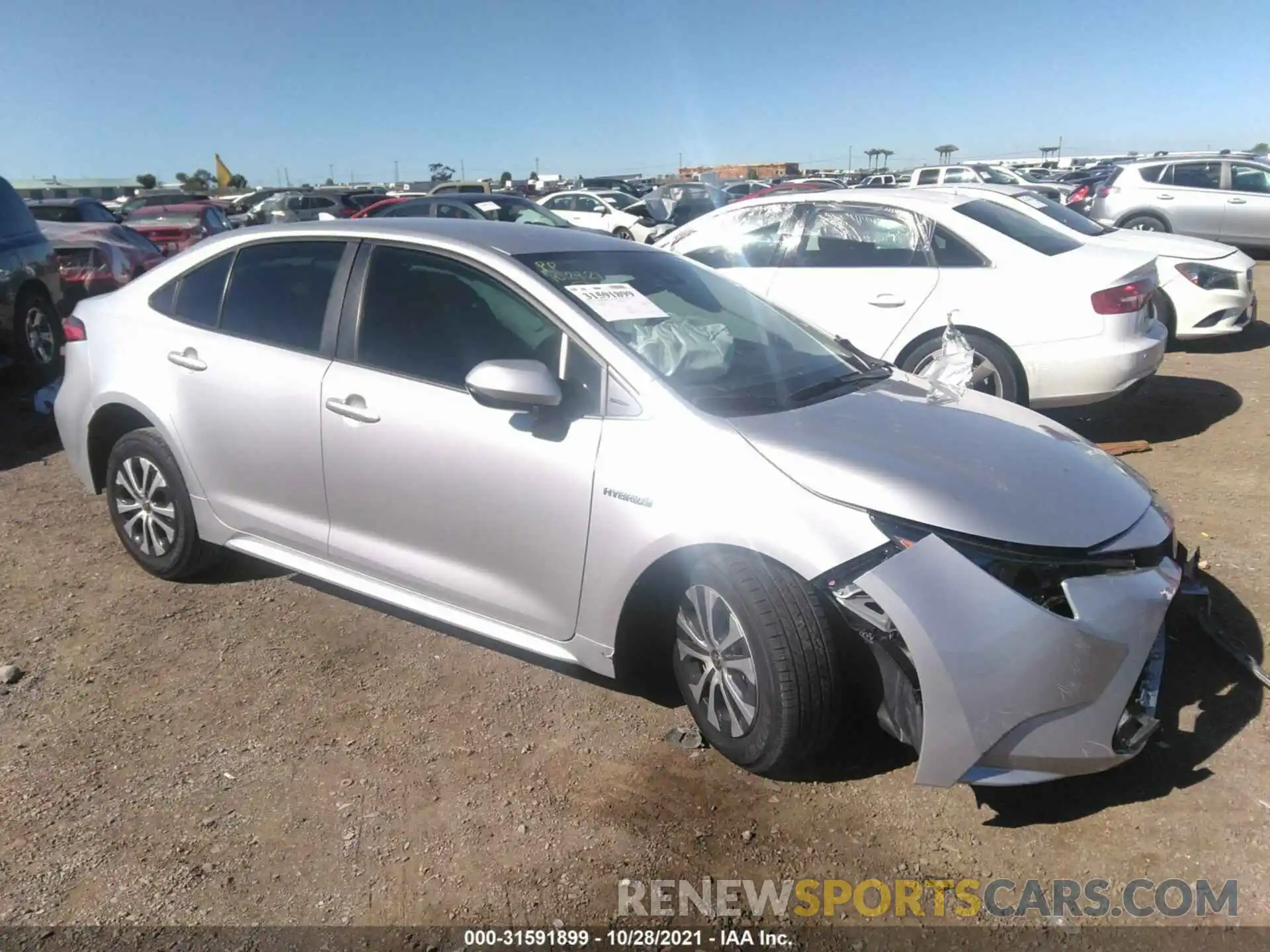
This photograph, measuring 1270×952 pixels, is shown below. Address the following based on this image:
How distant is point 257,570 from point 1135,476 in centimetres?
368

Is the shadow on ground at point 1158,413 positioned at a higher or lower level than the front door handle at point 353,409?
lower

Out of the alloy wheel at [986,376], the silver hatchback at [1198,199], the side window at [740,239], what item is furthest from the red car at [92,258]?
the silver hatchback at [1198,199]

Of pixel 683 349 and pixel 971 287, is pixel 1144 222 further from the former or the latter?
pixel 683 349

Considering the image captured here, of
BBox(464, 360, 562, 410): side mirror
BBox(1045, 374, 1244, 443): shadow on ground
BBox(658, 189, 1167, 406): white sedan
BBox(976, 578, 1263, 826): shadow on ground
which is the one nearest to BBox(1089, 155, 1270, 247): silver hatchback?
BBox(1045, 374, 1244, 443): shadow on ground

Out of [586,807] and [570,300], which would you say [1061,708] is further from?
[570,300]

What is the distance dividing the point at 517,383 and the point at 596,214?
20709 mm

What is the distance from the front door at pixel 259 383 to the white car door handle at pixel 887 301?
3.59 meters

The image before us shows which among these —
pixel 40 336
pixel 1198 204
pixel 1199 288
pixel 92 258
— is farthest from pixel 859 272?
pixel 1198 204

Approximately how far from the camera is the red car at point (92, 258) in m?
9.00

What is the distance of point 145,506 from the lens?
4109 mm

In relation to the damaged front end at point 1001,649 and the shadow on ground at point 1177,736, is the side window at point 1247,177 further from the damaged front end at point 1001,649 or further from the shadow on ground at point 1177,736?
the damaged front end at point 1001,649

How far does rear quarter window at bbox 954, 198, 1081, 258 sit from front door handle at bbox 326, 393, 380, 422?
4.43 m

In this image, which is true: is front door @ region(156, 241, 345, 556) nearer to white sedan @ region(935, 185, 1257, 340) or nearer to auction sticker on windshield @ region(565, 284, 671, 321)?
auction sticker on windshield @ region(565, 284, 671, 321)

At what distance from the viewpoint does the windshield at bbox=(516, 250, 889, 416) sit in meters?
3.07
